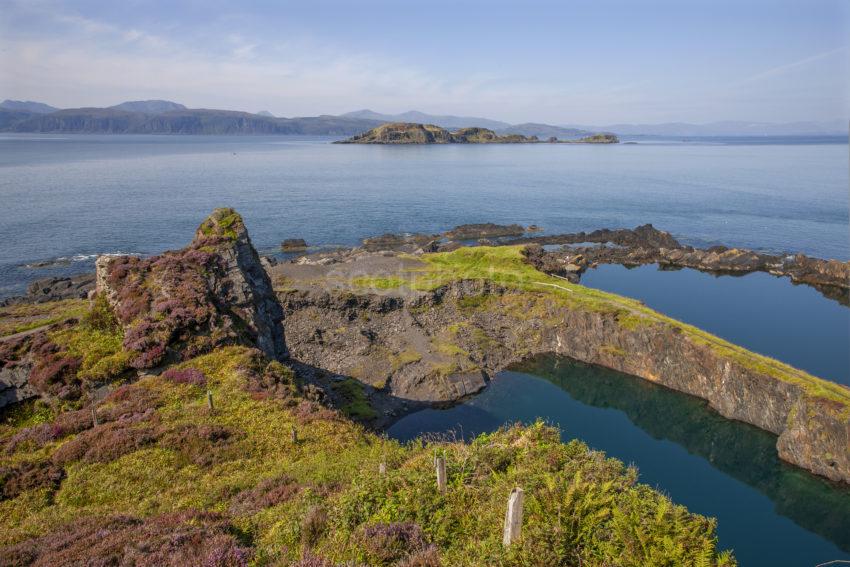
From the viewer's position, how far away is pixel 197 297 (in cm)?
2952

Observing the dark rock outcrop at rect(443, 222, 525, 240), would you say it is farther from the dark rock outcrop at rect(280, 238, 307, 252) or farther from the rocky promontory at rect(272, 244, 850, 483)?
the rocky promontory at rect(272, 244, 850, 483)

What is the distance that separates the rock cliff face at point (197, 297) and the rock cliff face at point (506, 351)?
37.3ft

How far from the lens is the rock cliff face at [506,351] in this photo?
121 feet

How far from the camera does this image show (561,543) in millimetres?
11000

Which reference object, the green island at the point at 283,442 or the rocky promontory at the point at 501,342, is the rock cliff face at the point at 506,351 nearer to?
the rocky promontory at the point at 501,342

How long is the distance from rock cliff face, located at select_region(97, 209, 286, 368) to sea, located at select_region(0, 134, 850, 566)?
15125 mm

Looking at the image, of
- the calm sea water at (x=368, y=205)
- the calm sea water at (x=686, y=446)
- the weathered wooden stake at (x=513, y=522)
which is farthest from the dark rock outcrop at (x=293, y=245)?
the weathered wooden stake at (x=513, y=522)

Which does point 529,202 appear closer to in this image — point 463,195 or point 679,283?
point 463,195

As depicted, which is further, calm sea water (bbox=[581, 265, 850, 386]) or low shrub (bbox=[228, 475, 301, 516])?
calm sea water (bbox=[581, 265, 850, 386])

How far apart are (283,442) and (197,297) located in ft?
41.0

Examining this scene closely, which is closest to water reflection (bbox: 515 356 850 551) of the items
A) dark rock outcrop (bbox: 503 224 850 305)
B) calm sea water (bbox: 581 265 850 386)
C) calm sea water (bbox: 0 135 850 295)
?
calm sea water (bbox: 581 265 850 386)

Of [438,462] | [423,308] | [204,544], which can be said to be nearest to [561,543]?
[438,462]

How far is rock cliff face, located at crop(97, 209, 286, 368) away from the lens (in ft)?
89.7

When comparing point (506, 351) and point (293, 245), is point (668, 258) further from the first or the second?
point (293, 245)
